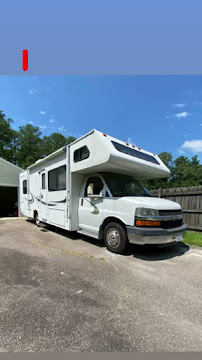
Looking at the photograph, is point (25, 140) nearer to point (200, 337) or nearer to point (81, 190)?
point (81, 190)

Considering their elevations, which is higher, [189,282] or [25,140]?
[25,140]

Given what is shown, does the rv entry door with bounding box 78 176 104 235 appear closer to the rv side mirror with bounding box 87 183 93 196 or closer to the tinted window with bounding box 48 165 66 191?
the rv side mirror with bounding box 87 183 93 196

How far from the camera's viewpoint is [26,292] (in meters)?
2.71

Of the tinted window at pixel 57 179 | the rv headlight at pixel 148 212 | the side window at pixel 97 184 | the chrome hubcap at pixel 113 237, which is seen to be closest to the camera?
the rv headlight at pixel 148 212

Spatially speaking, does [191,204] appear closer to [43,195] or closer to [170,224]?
[170,224]

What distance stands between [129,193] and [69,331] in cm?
344

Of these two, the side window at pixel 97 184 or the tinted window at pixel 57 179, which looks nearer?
the side window at pixel 97 184

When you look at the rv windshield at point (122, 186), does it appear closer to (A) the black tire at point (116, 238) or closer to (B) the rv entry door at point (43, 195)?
(A) the black tire at point (116, 238)

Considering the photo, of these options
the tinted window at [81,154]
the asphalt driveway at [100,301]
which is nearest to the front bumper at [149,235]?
the asphalt driveway at [100,301]

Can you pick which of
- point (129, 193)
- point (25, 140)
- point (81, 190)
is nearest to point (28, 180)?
point (81, 190)

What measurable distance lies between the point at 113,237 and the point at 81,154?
239 cm

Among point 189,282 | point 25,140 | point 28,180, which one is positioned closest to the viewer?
point 189,282

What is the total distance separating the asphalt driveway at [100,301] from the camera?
182 centimetres

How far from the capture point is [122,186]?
16.8 ft
